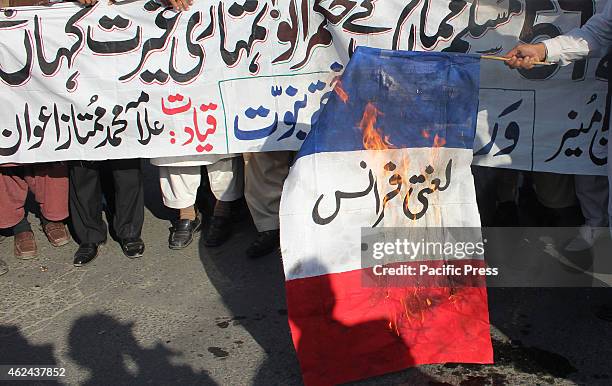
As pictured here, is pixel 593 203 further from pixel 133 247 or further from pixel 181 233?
pixel 133 247

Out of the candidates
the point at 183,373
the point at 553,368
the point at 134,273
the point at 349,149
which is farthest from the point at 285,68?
the point at 553,368

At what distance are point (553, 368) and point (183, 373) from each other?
178 cm

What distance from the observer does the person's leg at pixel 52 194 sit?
16.5 ft

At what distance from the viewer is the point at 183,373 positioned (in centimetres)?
356

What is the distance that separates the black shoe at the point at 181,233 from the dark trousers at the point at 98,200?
24cm

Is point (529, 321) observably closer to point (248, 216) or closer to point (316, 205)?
point (316, 205)

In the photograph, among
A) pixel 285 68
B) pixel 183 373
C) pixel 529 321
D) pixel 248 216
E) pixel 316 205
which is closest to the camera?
pixel 316 205

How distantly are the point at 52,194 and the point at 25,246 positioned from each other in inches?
15.9

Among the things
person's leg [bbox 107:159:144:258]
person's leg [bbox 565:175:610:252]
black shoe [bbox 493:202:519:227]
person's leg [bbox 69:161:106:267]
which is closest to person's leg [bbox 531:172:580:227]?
person's leg [bbox 565:175:610:252]

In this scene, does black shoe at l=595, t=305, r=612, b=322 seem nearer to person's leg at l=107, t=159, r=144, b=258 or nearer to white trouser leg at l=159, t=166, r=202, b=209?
white trouser leg at l=159, t=166, r=202, b=209

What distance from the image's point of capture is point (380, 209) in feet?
11.3

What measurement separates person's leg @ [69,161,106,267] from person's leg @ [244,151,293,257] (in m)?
1.06

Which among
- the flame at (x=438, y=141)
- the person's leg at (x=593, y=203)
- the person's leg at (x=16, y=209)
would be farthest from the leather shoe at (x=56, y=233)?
Result: the person's leg at (x=593, y=203)

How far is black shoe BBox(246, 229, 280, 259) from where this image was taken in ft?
15.8
